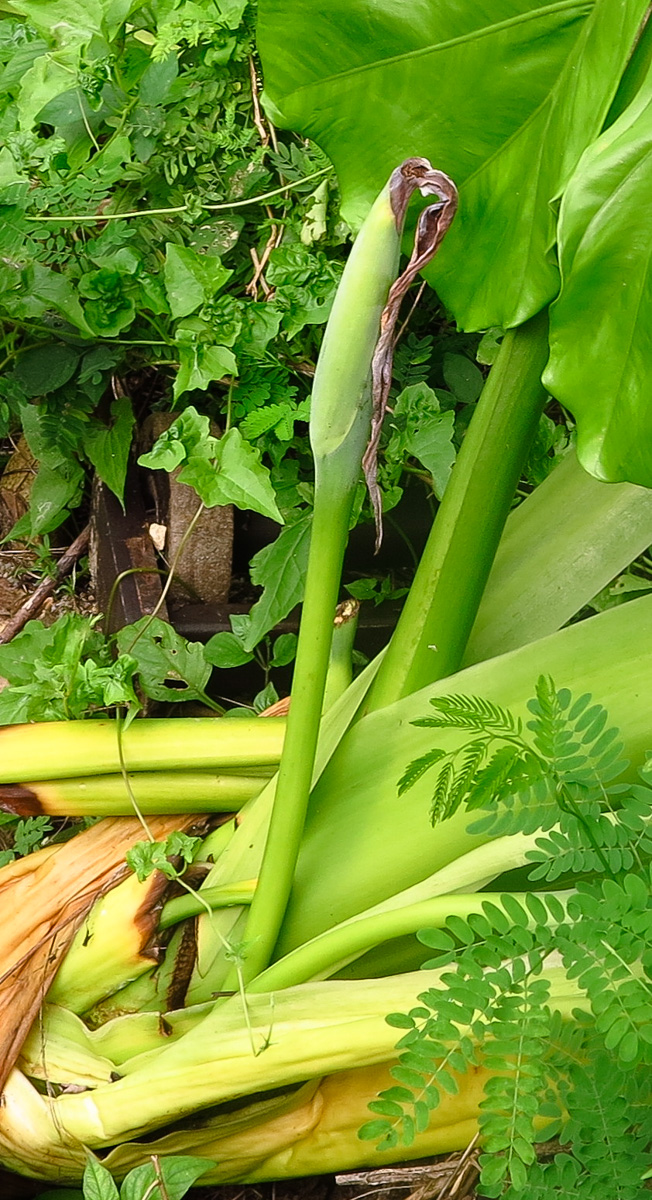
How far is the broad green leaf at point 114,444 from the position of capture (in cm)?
109

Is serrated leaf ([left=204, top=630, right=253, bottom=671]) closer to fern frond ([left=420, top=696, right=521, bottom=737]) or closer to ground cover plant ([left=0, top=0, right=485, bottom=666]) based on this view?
ground cover plant ([left=0, top=0, right=485, bottom=666])

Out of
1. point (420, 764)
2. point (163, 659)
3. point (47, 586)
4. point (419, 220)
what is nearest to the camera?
point (419, 220)

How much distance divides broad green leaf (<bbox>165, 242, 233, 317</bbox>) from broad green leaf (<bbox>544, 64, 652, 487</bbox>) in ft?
1.14

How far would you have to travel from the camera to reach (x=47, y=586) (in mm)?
1269

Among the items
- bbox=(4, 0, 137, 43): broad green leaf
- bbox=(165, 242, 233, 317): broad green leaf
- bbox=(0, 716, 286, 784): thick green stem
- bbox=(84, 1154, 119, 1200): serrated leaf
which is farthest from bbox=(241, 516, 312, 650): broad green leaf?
bbox=(4, 0, 137, 43): broad green leaf

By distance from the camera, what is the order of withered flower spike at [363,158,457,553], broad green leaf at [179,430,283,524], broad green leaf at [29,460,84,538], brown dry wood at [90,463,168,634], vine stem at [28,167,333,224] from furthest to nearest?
broad green leaf at [29,460,84,538]
brown dry wood at [90,463,168,634]
vine stem at [28,167,333,224]
broad green leaf at [179,430,283,524]
withered flower spike at [363,158,457,553]

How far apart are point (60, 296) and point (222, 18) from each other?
0.95 feet

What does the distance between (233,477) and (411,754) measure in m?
0.26

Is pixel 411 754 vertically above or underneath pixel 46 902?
above

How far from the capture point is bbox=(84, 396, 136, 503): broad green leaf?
3.57 ft

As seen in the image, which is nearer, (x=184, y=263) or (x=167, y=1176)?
(x=167, y=1176)

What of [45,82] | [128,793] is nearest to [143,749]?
[128,793]

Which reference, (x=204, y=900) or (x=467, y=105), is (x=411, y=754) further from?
(x=467, y=105)

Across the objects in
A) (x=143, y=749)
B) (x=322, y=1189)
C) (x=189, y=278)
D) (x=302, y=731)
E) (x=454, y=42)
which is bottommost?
(x=322, y=1189)
